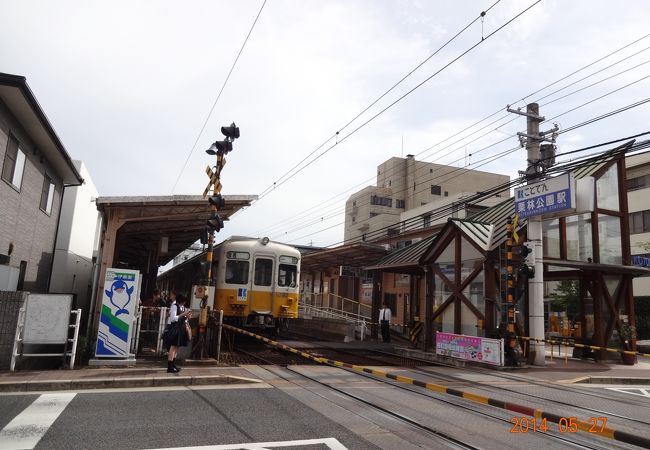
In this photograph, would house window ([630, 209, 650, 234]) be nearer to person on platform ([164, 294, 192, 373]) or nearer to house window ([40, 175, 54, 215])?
person on platform ([164, 294, 192, 373])

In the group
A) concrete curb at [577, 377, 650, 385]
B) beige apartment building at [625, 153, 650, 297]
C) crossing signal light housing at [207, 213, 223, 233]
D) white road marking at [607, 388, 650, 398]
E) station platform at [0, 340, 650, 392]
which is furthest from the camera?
beige apartment building at [625, 153, 650, 297]

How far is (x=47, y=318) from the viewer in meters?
8.92

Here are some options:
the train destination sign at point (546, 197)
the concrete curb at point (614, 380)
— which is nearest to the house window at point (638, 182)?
the train destination sign at point (546, 197)

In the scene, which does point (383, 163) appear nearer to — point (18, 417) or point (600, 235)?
point (600, 235)

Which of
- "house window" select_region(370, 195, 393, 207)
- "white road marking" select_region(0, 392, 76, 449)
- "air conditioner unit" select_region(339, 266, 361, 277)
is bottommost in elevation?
"white road marking" select_region(0, 392, 76, 449)

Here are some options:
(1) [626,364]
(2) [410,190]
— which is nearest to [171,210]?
(1) [626,364]

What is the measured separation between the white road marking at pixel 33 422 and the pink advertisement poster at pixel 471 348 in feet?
31.3

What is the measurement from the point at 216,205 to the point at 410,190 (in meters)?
52.3

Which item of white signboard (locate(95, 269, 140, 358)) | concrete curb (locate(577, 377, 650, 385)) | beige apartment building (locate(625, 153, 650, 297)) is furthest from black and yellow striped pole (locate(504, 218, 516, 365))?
beige apartment building (locate(625, 153, 650, 297))

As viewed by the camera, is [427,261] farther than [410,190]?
No

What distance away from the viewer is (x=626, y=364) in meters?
15.5

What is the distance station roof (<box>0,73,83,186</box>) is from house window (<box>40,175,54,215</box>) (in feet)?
1.60

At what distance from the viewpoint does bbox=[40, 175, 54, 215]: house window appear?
1377cm

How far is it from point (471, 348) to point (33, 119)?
11.9m
